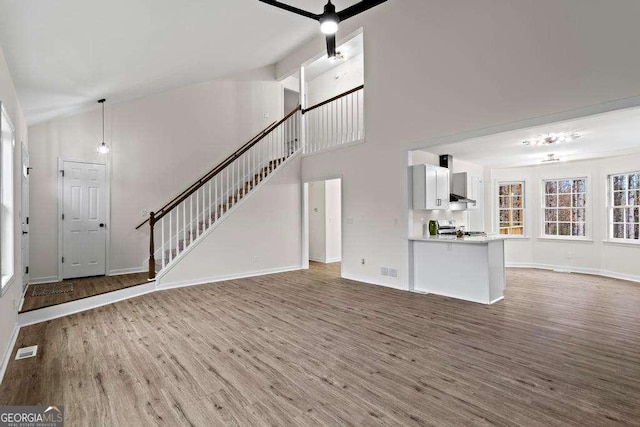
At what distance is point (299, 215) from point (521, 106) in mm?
4873

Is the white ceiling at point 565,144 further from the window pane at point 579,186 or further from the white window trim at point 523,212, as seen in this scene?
the window pane at point 579,186

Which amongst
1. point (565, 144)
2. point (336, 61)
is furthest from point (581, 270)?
point (336, 61)

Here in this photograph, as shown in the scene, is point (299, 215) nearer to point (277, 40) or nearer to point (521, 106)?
point (277, 40)

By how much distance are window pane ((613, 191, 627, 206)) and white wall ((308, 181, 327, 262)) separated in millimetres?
6327

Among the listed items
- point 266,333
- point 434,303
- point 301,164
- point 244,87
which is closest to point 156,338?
point 266,333

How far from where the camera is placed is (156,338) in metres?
3.58

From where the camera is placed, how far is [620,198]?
6797 millimetres

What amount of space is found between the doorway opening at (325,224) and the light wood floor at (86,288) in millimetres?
4340

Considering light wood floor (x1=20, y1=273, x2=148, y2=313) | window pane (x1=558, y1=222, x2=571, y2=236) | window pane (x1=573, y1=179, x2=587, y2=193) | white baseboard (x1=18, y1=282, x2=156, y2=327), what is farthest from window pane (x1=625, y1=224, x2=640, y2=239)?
light wood floor (x1=20, y1=273, x2=148, y2=313)

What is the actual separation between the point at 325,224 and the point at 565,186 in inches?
225

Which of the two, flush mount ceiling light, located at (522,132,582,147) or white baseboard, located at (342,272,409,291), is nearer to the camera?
flush mount ceiling light, located at (522,132,582,147)

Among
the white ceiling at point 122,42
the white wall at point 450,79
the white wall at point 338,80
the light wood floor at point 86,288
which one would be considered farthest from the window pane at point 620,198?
the light wood floor at point 86,288

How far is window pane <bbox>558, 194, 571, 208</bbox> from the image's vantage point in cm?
761

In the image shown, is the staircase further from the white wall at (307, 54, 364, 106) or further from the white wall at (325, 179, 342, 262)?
the white wall at (325, 179, 342, 262)
